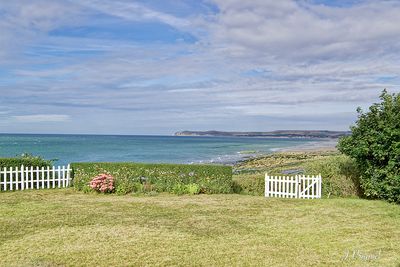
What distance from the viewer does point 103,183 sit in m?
16.1

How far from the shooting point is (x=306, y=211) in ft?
40.6

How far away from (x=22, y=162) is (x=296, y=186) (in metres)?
11.2

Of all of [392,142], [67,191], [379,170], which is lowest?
[67,191]

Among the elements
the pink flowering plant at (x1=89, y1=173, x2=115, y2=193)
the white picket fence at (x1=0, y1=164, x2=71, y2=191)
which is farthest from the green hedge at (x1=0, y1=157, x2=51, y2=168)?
the pink flowering plant at (x1=89, y1=173, x2=115, y2=193)

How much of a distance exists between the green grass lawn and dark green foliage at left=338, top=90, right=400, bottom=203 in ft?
2.15

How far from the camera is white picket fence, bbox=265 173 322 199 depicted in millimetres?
15938

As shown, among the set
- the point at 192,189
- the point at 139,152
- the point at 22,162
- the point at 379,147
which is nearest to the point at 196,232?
the point at 192,189

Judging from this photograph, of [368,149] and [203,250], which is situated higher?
[368,149]

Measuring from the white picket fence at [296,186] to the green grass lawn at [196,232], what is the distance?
4.82 ft

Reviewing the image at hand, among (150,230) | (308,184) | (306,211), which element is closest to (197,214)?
(150,230)

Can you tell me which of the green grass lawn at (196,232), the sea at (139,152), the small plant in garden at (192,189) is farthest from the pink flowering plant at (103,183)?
the sea at (139,152)

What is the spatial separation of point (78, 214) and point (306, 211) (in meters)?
6.42

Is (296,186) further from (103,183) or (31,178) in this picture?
(31,178)

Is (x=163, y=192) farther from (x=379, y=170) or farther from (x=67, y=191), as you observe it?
(x=379, y=170)
